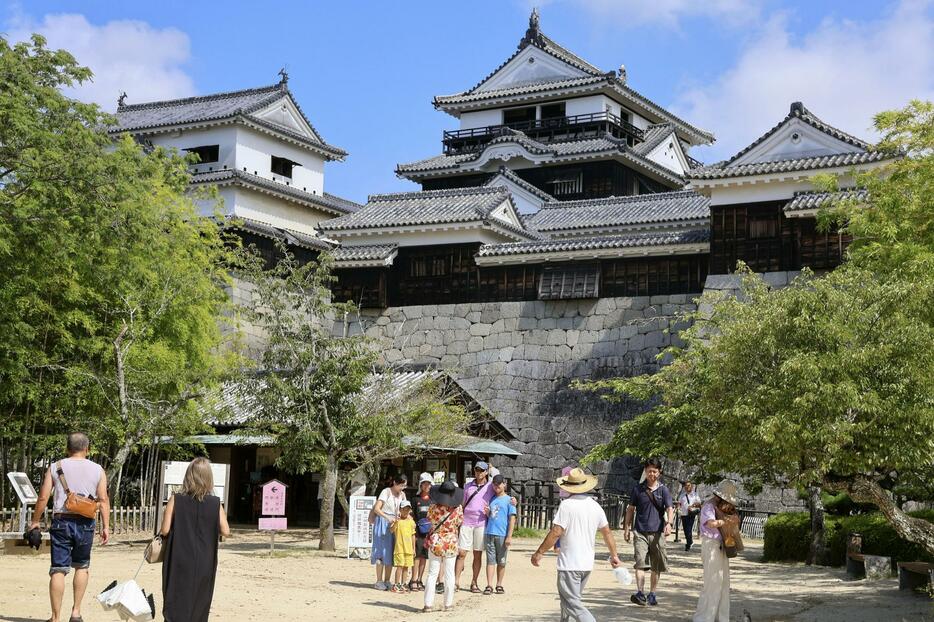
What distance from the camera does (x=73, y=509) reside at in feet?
30.3

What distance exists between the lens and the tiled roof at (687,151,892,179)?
84.5ft

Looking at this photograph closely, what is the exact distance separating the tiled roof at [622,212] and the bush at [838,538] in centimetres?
1408

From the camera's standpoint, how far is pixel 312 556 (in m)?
17.9

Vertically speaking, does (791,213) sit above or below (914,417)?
above

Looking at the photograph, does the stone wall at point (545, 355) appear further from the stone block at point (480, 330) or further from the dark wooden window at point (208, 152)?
the dark wooden window at point (208, 152)

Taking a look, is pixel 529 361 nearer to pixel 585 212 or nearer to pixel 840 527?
pixel 585 212

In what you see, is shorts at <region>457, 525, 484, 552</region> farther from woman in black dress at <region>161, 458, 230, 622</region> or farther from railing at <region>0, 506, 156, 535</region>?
railing at <region>0, 506, 156, 535</region>

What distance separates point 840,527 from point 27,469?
15266 mm

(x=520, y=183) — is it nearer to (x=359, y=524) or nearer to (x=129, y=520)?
(x=129, y=520)

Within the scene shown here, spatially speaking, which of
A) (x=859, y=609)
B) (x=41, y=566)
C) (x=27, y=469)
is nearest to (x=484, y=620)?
(x=859, y=609)

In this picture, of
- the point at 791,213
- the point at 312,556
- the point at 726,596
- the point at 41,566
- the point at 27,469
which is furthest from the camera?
the point at 791,213

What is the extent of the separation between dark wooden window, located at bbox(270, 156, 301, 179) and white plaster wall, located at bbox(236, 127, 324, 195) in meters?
0.15

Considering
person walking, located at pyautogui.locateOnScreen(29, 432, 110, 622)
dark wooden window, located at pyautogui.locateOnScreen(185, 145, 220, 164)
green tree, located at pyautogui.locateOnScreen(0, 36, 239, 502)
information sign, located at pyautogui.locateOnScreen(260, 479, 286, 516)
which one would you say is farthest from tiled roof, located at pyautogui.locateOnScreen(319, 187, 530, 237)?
person walking, located at pyautogui.locateOnScreen(29, 432, 110, 622)

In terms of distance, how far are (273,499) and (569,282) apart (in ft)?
49.2
